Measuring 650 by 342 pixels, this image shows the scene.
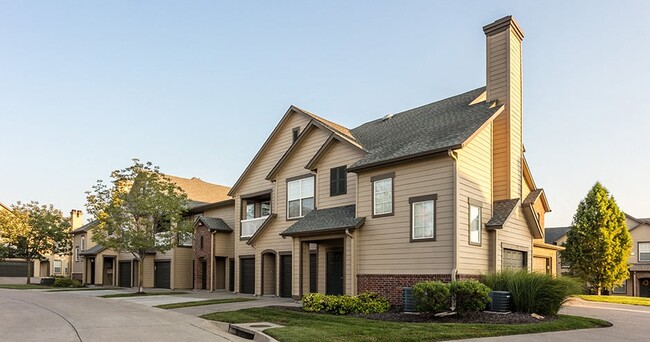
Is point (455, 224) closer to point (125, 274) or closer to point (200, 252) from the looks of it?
point (200, 252)

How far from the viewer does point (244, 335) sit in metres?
14.2

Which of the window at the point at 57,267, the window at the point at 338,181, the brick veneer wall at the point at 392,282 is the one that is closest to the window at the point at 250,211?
the window at the point at 338,181

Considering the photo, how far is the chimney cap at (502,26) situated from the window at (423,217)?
25.3ft

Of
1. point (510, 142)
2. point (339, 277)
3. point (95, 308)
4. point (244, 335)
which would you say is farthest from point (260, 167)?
point (244, 335)

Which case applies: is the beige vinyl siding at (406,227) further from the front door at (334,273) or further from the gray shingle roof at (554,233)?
the gray shingle roof at (554,233)

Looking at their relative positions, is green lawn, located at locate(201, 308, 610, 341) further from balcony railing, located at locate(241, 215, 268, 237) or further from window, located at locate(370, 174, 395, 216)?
balcony railing, located at locate(241, 215, 268, 237)

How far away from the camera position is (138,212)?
101 ft

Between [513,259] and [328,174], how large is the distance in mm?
8061

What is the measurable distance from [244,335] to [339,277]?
8729 millimetres

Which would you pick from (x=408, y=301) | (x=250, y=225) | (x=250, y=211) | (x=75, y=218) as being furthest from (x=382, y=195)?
(x=75, y=218)

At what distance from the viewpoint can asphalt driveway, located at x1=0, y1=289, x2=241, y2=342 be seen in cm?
1320

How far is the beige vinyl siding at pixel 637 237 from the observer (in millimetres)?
48219

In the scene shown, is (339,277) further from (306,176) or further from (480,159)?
(480,159)

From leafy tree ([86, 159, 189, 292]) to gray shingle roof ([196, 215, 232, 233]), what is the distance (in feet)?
3.64
